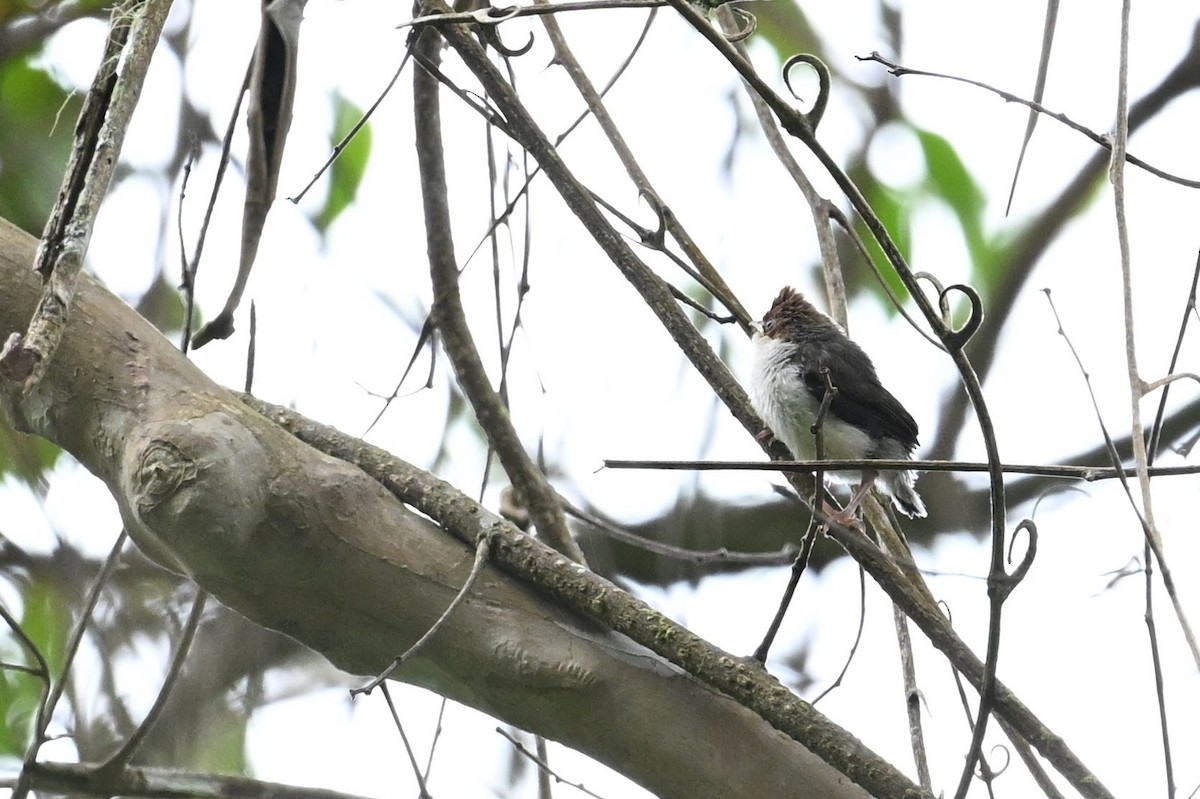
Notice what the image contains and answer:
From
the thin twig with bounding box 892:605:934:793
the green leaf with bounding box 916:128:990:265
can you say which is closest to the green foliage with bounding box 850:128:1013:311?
the green leaf with bounding box 916:128:990:265

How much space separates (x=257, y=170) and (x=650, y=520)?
1.91 m

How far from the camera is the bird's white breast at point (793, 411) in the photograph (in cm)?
351

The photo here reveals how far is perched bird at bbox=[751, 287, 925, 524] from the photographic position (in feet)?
11.5

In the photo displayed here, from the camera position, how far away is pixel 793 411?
3.54m

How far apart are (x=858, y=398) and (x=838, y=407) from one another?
0.24 ft

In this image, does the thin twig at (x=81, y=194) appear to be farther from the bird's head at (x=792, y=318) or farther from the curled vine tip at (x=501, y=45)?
the bird's head at (x=792, y=318)

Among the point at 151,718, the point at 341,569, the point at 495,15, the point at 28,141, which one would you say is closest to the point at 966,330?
the point at 341,569

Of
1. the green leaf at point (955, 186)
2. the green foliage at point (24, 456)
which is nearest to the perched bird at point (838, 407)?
the green leaf at point (955, 186)

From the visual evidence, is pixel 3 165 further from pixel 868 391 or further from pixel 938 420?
pixel 938 420

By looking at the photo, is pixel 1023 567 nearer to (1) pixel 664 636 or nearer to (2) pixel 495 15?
(1) pixel 664 636

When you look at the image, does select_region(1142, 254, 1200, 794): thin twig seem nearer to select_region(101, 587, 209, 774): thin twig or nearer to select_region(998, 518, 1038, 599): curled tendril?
select_region(998, 518, 1038, 599): curled tendril

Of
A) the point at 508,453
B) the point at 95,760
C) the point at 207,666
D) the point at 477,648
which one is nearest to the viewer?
the point at 477,648

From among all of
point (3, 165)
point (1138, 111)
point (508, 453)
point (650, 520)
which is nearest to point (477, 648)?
point (508, 453)

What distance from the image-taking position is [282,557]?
1604 mm
